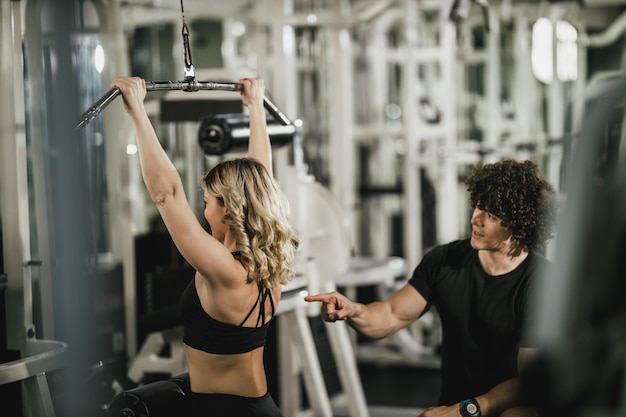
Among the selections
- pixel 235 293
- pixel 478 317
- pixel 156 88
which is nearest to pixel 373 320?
pixel 478 317

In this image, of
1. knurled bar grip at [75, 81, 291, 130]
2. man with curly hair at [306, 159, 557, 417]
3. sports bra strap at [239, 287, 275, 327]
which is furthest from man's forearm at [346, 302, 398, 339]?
knurled bar grip at [75, 81, 291, 130]

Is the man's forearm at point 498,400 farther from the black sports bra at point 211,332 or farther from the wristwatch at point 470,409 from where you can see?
the black sports bra at point 211,332

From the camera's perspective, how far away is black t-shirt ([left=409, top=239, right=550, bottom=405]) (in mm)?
2574

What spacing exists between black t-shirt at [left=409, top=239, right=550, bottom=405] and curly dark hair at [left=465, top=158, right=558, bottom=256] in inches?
3.0

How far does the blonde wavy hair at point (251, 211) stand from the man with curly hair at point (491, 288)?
0.92ft

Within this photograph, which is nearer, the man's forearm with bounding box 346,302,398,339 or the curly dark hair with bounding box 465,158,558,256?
the curly dark hair with bounding box 465,158,558,256

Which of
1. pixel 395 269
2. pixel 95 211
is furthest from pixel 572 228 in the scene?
pixel 395 269

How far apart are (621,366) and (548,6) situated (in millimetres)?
5574

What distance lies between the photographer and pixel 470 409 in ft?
8.07

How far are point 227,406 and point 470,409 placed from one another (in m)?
0.71

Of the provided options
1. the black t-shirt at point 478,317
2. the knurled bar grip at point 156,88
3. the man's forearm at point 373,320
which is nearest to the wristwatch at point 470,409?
the black t-shirt at point 478,317

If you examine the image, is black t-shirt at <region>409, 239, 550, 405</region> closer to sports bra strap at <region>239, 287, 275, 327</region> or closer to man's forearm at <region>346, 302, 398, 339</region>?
man's forearm at <region>346, 302, 398, 339</region>

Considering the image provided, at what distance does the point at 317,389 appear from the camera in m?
4.00

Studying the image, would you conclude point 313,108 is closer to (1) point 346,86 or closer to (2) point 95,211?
(1) point 346,86
